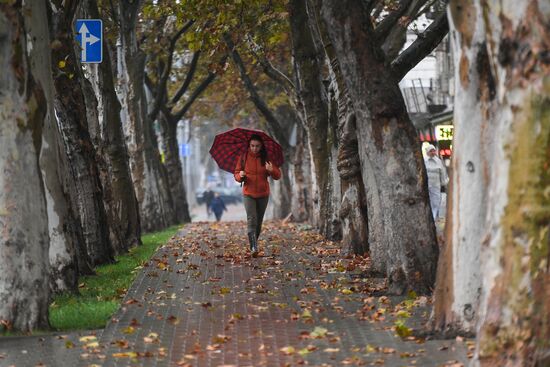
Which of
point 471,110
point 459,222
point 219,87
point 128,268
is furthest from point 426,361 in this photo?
point 219,87

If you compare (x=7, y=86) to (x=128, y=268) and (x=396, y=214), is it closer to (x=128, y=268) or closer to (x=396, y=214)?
(x=396, y=214)

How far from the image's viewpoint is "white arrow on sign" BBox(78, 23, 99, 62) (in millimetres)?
20062

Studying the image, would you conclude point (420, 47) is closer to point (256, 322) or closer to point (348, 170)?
point (348, 170)

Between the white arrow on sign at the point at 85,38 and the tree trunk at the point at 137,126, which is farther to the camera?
the tree trunk at the point at 137,126

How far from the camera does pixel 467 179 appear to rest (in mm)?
10234

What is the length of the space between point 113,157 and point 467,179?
14.8 m

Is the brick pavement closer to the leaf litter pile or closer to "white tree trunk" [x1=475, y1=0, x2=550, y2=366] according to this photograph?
the leaf litter pile

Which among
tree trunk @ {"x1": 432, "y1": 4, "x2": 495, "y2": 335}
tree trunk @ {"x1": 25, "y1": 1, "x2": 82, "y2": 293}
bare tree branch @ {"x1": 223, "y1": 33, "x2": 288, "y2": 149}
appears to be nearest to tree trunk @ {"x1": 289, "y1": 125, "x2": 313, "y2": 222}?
bare tree branch @ {"x1": 223, "y1": 33, "x2": 288, "y2": 149}

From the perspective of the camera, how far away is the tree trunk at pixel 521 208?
848 cm

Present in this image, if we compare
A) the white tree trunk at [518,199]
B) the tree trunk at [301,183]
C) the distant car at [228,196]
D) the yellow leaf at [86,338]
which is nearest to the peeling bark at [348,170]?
the yellow leaf at [86,338]

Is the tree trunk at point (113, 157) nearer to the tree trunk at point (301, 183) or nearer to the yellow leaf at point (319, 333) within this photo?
the yellow leaf at point (319, 333)

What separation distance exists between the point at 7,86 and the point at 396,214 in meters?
4.28

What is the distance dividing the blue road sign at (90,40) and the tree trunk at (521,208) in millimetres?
11940

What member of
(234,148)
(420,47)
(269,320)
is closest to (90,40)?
(234,148)
